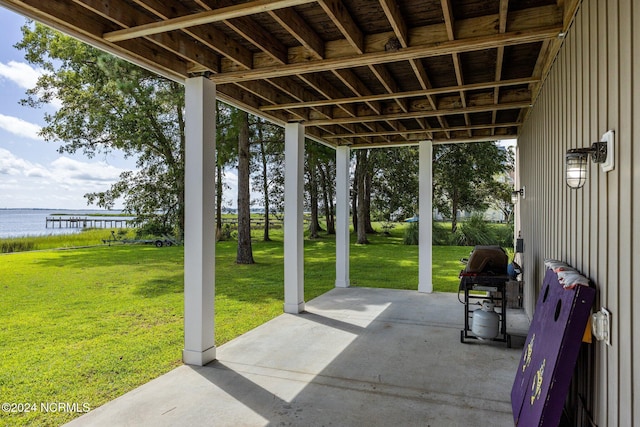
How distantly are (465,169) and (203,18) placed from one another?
16439 mm

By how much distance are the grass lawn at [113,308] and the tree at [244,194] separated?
0.56 meters

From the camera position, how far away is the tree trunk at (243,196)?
35.8 ft

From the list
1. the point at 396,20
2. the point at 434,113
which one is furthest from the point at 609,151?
the point at 434,113

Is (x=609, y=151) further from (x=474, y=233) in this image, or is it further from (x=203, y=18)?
(x=474, y=233)

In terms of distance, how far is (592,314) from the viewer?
2.00m

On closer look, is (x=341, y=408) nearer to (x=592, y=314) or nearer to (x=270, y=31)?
(x=592, y=314)

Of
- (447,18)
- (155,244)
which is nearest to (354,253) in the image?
(155,244)

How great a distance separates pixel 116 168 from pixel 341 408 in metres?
16.6

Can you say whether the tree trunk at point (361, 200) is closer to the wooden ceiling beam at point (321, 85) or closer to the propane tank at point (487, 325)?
the wooden ceiling beam at point (321, 85)

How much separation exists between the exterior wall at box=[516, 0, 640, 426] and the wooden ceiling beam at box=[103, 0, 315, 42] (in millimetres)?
1661

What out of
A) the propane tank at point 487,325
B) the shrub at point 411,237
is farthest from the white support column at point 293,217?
the shrub at point 411,237

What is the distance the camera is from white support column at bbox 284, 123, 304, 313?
19.0 feet

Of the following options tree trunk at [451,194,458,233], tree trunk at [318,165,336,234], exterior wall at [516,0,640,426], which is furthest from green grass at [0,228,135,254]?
exterior wall at [516,0,640,426]

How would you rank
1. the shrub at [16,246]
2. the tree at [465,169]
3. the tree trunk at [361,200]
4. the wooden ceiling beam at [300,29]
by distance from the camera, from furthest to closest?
the tree at [465,169]
the tree trunk at [361,200]
the shrub at [16,246]
the wooden ceiling beam at [300,29]
